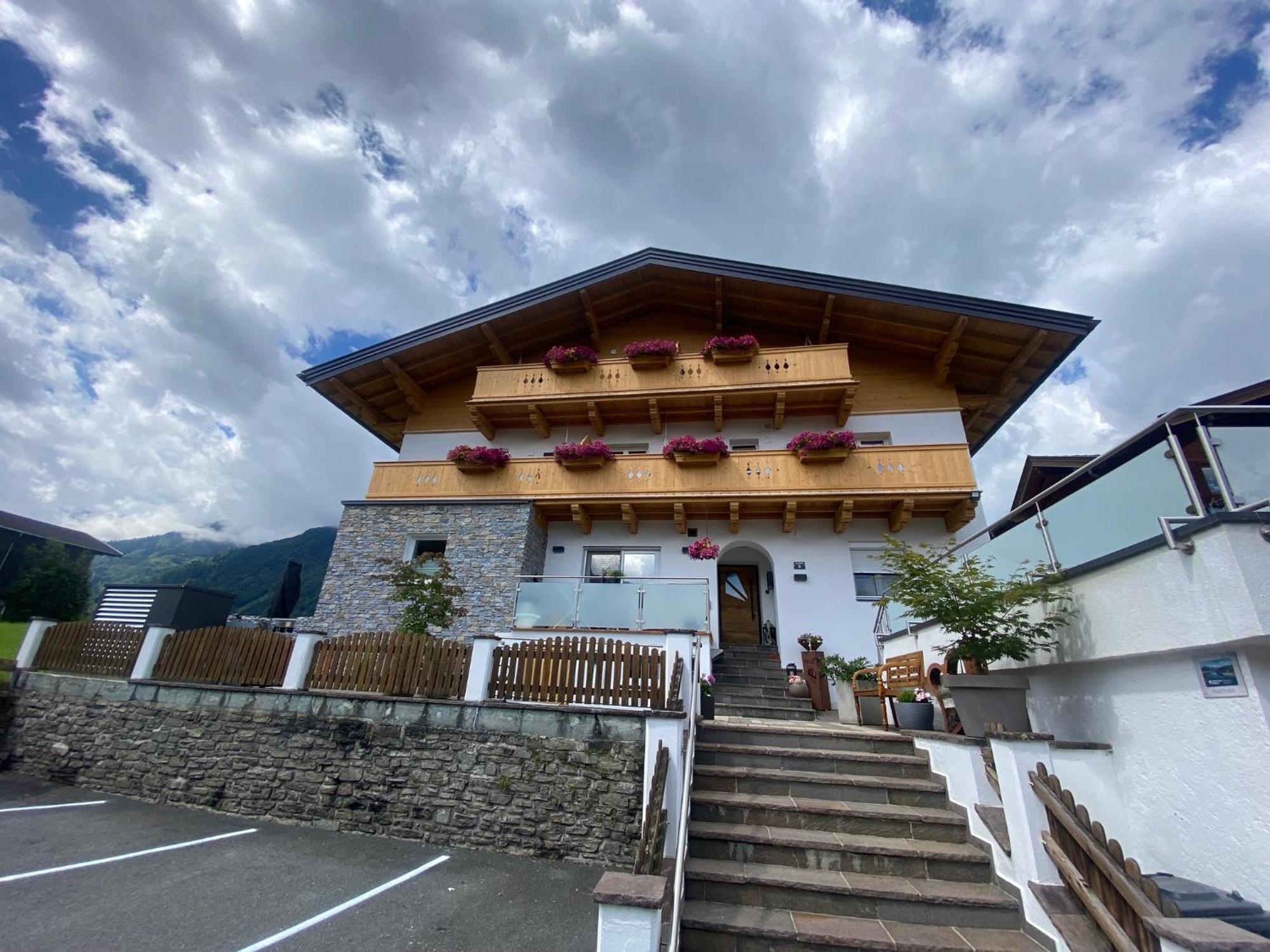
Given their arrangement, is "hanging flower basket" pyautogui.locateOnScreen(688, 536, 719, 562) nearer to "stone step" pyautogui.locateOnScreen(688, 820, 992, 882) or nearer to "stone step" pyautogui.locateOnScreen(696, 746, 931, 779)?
"stone step" pyautogui.locateOnScreen(696, 746, 931, 779)

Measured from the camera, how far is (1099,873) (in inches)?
125

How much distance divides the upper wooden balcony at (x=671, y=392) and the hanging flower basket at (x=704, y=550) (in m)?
3.46

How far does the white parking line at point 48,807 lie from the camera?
683cm

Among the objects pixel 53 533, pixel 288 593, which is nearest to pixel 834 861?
pixel 288 593

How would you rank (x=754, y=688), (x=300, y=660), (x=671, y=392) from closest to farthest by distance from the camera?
(x=300, y=660), (x=754, y=688), (x=671, y=392)

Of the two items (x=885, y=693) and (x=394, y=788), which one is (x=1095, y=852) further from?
(x=394, y=788)

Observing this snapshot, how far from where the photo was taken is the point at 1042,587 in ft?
15.5

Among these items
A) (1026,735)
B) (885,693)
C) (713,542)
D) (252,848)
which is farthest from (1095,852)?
(713,542)

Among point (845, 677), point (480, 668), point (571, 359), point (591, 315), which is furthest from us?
point (591, 315)

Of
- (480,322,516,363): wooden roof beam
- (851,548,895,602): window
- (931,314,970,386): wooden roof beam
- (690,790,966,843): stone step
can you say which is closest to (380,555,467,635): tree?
(690,790,966,843): stone step

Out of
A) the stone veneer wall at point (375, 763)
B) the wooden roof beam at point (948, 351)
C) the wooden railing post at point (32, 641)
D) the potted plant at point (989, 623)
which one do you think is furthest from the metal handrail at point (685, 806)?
the wooden railing post at point (32, 641)

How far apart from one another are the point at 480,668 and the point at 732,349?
407 inches

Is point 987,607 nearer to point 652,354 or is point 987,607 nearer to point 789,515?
point 789,515

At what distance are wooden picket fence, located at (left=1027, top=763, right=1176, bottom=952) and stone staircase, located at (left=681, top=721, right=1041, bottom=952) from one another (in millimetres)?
647
